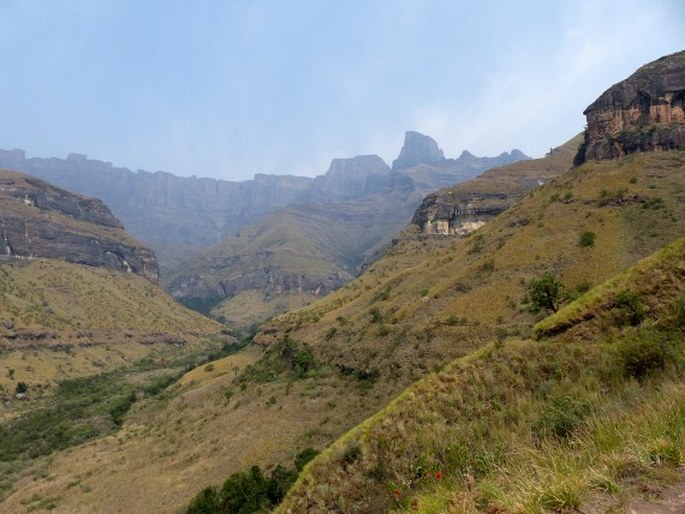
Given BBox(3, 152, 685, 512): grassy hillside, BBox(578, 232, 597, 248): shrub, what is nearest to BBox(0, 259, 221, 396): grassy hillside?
BBox(3, 152, 685, 512): grassy hillside

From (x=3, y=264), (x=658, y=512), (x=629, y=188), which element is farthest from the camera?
(x=3, y=264)

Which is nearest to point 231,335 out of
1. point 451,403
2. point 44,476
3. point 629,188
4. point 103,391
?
point 103,391

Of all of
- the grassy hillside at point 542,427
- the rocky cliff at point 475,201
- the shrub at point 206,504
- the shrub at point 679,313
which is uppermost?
the rocky cliff at point 475,201

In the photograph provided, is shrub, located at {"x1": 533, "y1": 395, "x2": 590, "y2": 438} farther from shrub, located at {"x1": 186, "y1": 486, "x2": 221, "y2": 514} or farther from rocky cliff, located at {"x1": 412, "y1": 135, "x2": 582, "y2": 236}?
rocky cliff, located at {"x1": 412, "y1": 135, "x2": 582, "y2": 236}

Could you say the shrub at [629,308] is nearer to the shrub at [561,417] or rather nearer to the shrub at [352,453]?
the shrub at [561,417]

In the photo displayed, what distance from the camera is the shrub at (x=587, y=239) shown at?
53.9 meters

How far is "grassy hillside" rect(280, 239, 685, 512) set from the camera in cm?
610

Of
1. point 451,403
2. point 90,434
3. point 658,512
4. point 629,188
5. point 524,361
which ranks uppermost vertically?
point 629,188

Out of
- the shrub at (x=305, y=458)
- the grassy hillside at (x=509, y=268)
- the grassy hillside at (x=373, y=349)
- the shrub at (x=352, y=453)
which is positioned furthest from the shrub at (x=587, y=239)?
the shrub at (x=352, y=453)

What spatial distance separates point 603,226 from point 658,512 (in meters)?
59.9

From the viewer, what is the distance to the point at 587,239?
54281mm

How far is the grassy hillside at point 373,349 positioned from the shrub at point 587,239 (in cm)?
16

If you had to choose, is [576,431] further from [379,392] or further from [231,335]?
[231,335]

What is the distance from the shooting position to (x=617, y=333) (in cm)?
1425
